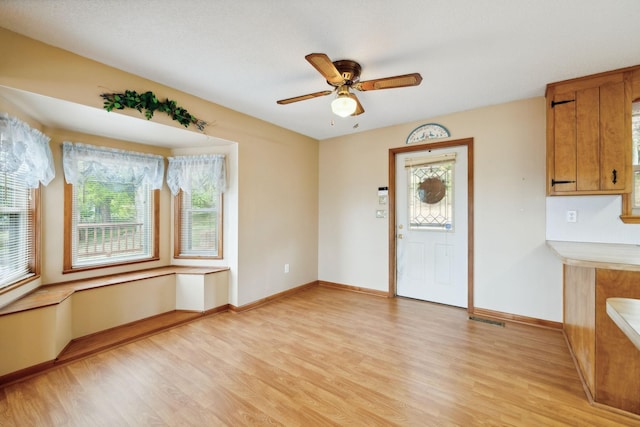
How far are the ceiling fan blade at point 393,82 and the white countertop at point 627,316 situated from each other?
5.44ft

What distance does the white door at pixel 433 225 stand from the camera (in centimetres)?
349

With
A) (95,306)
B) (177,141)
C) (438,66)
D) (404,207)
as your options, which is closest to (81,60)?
(177,141)

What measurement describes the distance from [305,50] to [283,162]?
6.87 feet

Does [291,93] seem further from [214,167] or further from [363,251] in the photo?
[363,251]

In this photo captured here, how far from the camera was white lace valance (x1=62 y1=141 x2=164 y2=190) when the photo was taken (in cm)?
287

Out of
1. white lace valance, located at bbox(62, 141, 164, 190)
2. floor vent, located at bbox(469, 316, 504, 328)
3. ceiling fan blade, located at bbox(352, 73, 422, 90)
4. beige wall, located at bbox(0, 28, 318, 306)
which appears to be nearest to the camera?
ceiling fan blade, located at bbox(352, 73, 422, 90)

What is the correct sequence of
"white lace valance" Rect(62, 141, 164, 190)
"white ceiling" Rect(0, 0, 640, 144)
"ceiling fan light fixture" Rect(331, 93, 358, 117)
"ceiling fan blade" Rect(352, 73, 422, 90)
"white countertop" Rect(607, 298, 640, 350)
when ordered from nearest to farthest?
"white countertop" Rect(607, 298, 640, 350) → "white ceiling" Rect(0, 0, 640, 144) → "ceiling fan blade" Rect(352, 73, 422, 90) → "ceiling fan light fixture" Rect(331, 93, 358, 117) → "white lace valance" Rect(62, 141, 164, 190)

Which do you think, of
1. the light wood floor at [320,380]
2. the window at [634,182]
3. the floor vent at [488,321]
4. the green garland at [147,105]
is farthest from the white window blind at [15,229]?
the window at [634,182]

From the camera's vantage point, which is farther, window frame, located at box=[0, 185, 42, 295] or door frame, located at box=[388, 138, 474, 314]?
door frame, located at box=[388, 138, 474, 314]

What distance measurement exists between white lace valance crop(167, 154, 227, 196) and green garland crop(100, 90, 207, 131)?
1.96ft

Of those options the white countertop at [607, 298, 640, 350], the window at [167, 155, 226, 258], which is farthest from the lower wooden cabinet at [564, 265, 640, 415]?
the window at [167, 155, 226, 258]

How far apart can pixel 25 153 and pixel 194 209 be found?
1714mm

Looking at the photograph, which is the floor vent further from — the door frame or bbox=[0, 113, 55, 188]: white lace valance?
bbox=[0, 113, 55, 188]: white lace valance

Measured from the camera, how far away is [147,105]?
2561 millimetres
